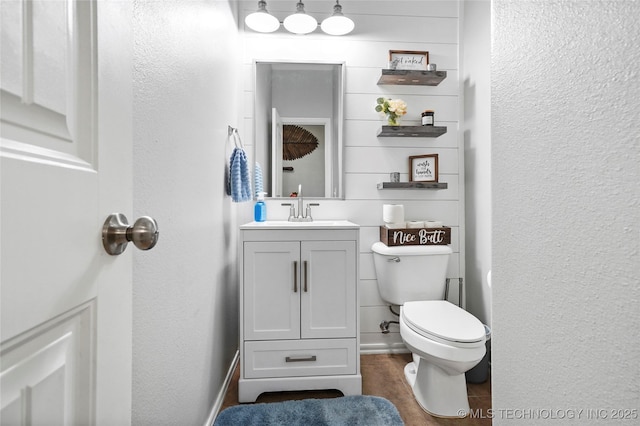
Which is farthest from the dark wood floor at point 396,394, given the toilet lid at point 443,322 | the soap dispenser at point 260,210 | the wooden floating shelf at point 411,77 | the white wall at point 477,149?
the wooden floating shelf at point 411,77

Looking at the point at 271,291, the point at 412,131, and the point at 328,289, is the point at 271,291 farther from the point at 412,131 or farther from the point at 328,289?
the point at 412,131

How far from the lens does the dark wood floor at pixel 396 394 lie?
144 cm

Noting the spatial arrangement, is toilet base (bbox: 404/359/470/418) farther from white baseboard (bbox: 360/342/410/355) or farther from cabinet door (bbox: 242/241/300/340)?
cabinet door (bbox: 242/241/300/340)

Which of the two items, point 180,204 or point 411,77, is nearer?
point 180,204

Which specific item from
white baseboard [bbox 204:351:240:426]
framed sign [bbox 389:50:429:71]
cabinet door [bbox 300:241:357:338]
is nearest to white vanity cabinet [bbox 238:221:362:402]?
cabinet door [bbox 300:241:357:338]

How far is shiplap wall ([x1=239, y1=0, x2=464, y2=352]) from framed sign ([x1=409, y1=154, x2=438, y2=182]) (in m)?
0.05

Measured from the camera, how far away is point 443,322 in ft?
4.89

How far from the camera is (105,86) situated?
16.7 inches

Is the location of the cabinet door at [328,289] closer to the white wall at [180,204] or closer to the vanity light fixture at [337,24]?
the white wall at [180,204]

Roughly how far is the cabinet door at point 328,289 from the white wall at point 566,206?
92 centimetres

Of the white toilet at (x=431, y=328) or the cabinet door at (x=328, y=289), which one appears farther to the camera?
the cabinet door at (x=328, y=289)

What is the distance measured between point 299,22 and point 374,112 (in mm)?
751

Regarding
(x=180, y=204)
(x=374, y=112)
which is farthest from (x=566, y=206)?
(x=374, y=112)

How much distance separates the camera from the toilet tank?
6.19 feet
